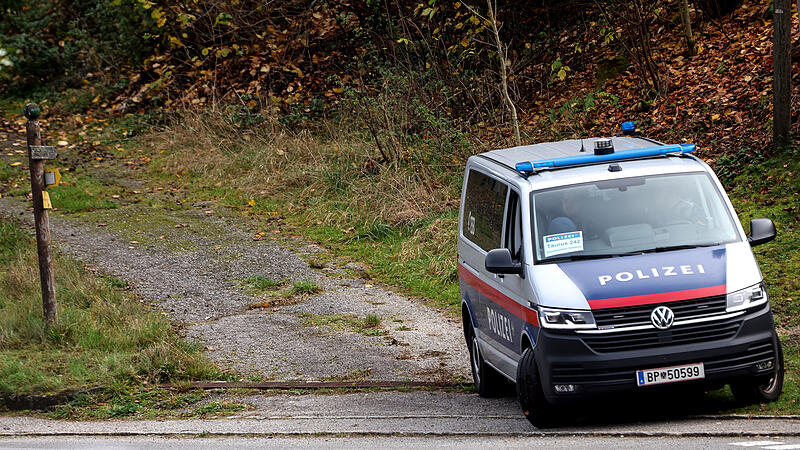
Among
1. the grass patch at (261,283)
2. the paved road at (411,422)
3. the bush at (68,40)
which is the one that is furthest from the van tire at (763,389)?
the bush at (68,40)

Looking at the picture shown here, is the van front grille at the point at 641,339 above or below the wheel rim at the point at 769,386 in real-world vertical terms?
above

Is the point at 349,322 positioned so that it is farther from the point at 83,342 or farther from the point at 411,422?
the point at 411,422

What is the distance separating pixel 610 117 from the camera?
60.0 feet

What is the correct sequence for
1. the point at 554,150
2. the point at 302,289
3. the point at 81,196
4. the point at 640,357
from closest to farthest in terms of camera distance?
the point at 640,357
the point at 554,150
the point at 302,289
the point at 81,196

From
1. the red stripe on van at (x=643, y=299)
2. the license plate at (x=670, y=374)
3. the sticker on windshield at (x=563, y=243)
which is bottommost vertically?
the license plate at (x=670, y=374)

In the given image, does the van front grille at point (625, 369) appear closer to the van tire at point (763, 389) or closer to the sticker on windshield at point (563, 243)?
the van tire at point (763, 389)

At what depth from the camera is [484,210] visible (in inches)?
355

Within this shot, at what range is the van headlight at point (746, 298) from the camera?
7.09 meters

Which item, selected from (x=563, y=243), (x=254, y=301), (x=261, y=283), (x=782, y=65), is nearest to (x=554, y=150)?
(x=563, y=243)

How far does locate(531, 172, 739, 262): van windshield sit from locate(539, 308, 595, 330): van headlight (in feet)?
1.93

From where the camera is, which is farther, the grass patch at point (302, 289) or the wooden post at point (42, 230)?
the grass patch at point (302, 289)

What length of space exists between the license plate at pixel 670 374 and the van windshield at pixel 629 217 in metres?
0.96

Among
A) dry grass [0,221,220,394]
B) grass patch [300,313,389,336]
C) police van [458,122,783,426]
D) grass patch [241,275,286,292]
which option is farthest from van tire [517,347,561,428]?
grass patch [241,275,286,292]

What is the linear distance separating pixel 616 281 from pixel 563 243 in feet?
2.22
